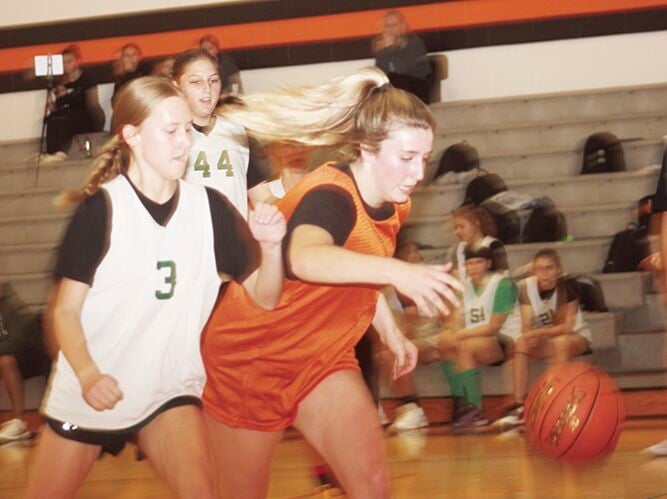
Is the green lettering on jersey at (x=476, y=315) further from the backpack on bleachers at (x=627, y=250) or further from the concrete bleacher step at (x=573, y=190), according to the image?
the concrete bleacher step at (x=573, y=190)

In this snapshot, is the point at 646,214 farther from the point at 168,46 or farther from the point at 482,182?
the point at 168,46

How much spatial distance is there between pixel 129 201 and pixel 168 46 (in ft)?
25.4

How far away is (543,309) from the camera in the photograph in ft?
23.3

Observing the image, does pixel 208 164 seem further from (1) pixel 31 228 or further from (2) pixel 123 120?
(1) pixel 31 228

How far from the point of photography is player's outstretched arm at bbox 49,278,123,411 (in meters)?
3.34

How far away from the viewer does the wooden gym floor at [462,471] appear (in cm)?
539

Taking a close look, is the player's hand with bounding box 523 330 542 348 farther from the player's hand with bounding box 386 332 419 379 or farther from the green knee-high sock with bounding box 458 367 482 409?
the player's hand with bounding box 386 332 419 379

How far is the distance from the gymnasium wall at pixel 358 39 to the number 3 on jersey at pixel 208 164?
6.49 meters

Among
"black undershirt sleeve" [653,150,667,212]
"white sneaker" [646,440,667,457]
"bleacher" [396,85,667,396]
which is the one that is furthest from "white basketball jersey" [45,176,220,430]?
"bleacher" [396,85,667,396]

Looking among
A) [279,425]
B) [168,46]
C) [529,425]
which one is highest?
[168,46]

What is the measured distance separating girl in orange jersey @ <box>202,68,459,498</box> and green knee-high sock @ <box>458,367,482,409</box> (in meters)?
2.98

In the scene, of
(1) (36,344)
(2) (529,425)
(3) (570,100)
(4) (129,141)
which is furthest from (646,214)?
(4) (129,141)

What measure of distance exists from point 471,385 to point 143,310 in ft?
11.9

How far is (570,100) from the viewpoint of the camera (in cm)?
995
